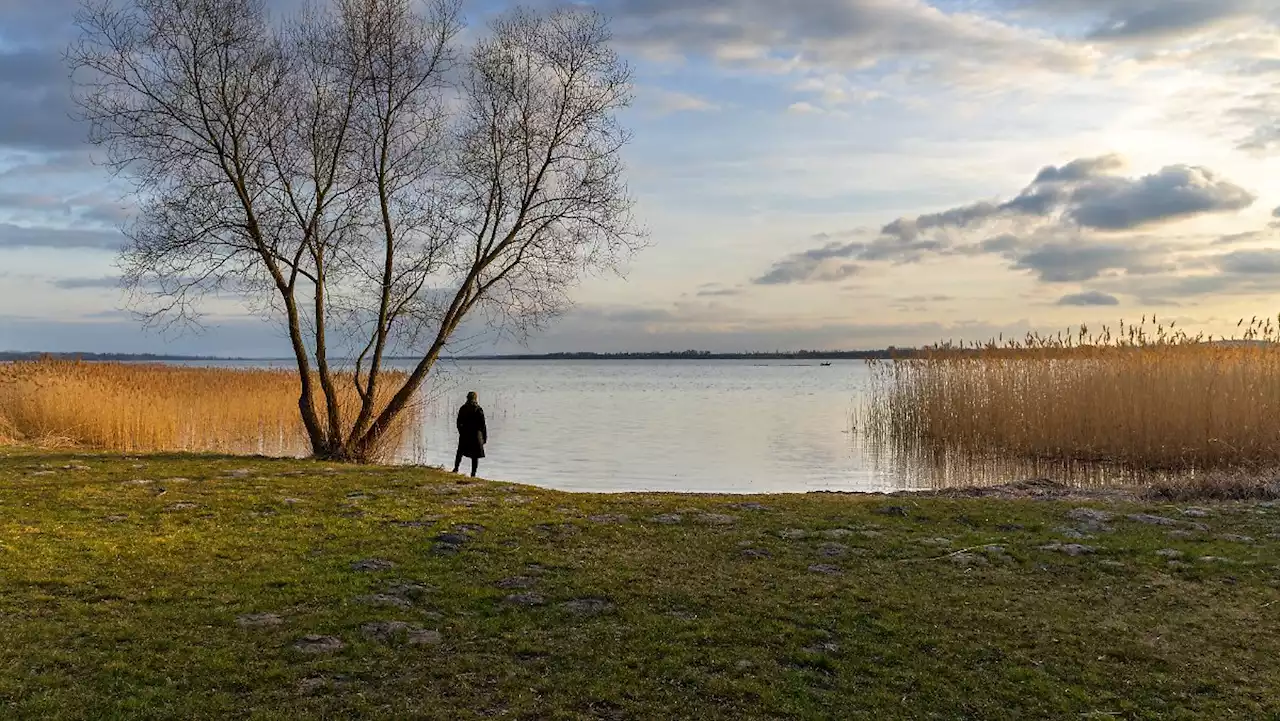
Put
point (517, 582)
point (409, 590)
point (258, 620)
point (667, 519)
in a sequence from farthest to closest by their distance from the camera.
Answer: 1. point (667, 519)
2. point (517, 582)
3. point (409, 590)
4. point (258, 620)

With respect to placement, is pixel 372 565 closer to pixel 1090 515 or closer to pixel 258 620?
pixel 258 620

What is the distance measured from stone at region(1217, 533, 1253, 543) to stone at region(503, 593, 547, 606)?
687 centimetres

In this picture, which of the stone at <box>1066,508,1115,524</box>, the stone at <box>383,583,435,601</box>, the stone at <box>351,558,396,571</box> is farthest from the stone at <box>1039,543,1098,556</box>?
the stone at <box>351,558,396,571</box>

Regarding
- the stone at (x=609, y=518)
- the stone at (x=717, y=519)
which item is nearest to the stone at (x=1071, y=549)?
the stone at (x=717, y=519)

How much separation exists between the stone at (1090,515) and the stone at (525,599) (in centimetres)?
633

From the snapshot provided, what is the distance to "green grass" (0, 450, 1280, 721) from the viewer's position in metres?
5.02

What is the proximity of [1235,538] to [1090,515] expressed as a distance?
138cm

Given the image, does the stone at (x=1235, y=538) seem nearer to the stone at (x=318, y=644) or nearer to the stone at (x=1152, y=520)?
the stone at (x=1152, y=520)

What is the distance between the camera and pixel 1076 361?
832 inches

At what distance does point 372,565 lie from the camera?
7.53 m

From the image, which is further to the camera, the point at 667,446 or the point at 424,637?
the point at 667,446

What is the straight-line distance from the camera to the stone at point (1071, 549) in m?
8.43

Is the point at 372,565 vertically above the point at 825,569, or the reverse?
the point at 372,565

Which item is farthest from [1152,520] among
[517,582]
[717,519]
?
[517,582]
